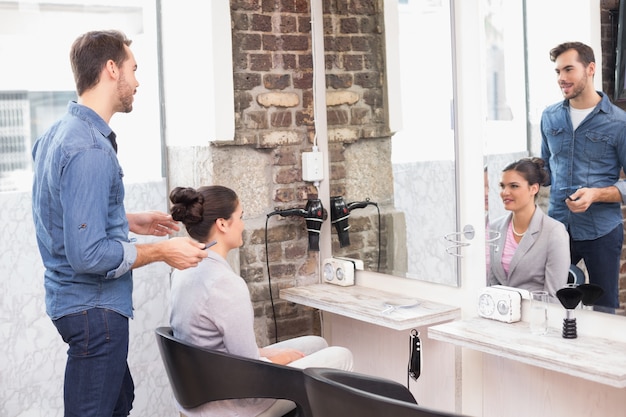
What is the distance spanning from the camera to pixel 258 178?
3.87 m

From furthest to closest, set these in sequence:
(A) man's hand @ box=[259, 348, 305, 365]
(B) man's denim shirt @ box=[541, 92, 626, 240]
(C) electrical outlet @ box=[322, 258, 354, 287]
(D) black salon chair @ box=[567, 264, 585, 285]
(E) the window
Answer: (C) electrical outlet @ box=[322, 258, 354, 287] < (E) the window < (A) man's hand @ box=[259, 348, 305, 365] < (D) black salon chair @ box=[567, 264, 585, 285] < (B) man's denim shirt @ box=[541, 92, 626, 240]

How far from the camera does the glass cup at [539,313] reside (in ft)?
9.17

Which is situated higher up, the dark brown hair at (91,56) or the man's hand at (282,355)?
the dark brown hair at (91,56)

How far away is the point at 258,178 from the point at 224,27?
703mm

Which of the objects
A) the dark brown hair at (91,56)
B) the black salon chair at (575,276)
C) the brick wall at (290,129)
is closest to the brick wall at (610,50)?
the black salon chair at (575,276)

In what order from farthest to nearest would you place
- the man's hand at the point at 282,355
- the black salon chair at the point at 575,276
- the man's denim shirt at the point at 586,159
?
the man's hand at the point at 282,355
the black salon chair at the point at 575,276
the man's denim shirt at the point at 586,159

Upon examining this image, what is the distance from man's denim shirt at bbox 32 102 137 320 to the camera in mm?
2543

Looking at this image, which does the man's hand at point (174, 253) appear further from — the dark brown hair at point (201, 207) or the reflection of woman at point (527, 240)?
the reflection of woman at point (527, 240)

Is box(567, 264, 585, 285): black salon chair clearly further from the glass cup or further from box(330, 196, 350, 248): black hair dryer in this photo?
box(330, 196, 350, 248): black hair dryer

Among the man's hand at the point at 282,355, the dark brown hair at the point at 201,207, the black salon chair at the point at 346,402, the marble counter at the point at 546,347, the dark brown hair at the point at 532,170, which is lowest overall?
the man's hand at the point at 282,355

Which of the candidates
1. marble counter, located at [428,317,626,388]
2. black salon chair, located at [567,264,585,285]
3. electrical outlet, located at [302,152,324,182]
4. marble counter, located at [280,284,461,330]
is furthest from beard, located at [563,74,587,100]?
electrical outlet, located at [302,152,324,182]

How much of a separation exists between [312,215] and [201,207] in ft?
3.43

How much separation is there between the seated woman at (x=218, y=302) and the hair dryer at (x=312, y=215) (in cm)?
88

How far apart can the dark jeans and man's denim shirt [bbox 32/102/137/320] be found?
1.49 meters
